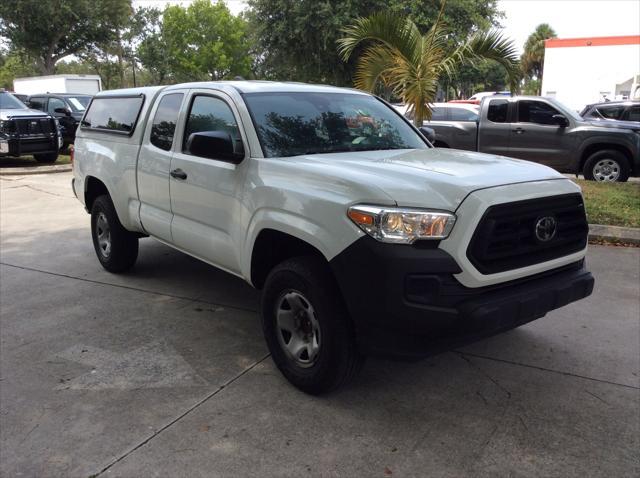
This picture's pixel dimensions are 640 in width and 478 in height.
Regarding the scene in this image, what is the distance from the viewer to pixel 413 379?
369 cm

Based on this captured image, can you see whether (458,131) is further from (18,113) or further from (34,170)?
(18,113)

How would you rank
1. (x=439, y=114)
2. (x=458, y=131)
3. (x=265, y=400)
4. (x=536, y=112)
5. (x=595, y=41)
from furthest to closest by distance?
(x=595, y=41), (x=439, y=114), (x=458, y=131), (x=536, y=112), (x=265, y=400)

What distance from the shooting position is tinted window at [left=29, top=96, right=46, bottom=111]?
57.7ft

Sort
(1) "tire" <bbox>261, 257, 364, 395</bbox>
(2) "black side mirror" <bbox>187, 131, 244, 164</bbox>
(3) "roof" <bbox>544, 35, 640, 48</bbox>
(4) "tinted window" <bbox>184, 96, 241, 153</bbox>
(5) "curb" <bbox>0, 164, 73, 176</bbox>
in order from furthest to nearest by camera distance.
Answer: (3) "roof" <bbox>544, 35, 640, 48</bbox>
(5) "curb" <bbox>0, 164, 73, 176</bbox>
(4) "tinted window" <bbox>184, 96, 241, 153</bbox>
(2) "black side mirror" <bbox>187, 131, 244, 164</bbox>
(1) "tire" <bbox>261, 257, 364, 395</bbox>

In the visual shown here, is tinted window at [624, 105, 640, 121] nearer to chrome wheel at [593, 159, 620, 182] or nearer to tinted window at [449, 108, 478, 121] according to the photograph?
chrome wheel at [593, 159, 620, 182]

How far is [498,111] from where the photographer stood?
12.0 metres

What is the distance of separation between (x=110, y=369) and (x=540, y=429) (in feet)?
8.65

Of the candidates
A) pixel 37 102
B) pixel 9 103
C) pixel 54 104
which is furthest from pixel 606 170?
pixel 37 102

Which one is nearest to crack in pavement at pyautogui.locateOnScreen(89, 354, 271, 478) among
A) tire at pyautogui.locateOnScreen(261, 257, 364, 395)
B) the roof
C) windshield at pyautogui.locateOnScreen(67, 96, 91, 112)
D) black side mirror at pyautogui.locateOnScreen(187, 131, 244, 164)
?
tire at pyautogui.locateOnScreen(261, 257, 364, 395)

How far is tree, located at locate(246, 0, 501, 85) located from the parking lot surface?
22.1 meters

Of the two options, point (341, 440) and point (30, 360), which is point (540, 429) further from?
point (30, 360)

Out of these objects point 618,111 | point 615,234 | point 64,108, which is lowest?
point 615,234

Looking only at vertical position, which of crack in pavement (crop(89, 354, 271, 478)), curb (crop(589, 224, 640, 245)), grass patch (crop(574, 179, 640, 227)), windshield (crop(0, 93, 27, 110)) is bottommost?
crack in pavement (crop(89, 354, 271, 478))

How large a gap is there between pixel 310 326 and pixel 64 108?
16.2 metres
